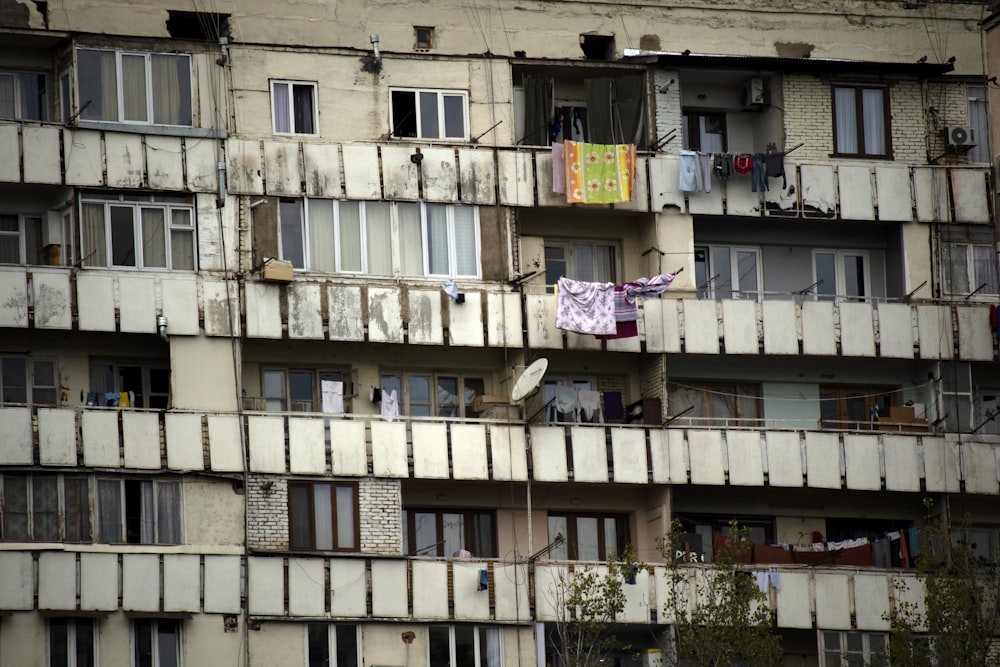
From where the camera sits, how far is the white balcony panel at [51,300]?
51.5m

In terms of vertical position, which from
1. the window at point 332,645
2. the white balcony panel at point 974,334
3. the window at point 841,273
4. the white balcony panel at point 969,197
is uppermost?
the white balcony panel at point 969,197

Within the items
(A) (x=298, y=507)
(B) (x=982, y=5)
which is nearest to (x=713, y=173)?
(B) (x=982, y=5)

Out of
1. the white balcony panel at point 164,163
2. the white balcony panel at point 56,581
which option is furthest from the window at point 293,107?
the white balcony panel at point 56,581

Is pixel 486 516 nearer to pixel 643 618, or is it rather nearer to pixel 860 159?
pixel 643 618

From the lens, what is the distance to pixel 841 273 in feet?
190

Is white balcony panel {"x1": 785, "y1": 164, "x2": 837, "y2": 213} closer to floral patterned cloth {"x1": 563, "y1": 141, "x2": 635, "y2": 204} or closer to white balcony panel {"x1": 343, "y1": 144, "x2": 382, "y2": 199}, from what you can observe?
floral patterned cloth {"x1": 563, "y1": 141, "x2": 635, "y2": 204}

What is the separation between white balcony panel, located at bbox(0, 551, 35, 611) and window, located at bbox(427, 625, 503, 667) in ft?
28.9

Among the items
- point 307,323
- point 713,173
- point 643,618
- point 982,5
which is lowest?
point 643,618

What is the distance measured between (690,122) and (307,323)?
11586 mm

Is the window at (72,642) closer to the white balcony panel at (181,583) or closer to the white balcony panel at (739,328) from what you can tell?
the white balcony panel at (181,583)

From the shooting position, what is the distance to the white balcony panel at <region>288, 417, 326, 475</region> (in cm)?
5216

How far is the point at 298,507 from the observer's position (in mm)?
52125

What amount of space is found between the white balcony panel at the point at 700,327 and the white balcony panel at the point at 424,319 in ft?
19.6

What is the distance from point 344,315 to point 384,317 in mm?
921
